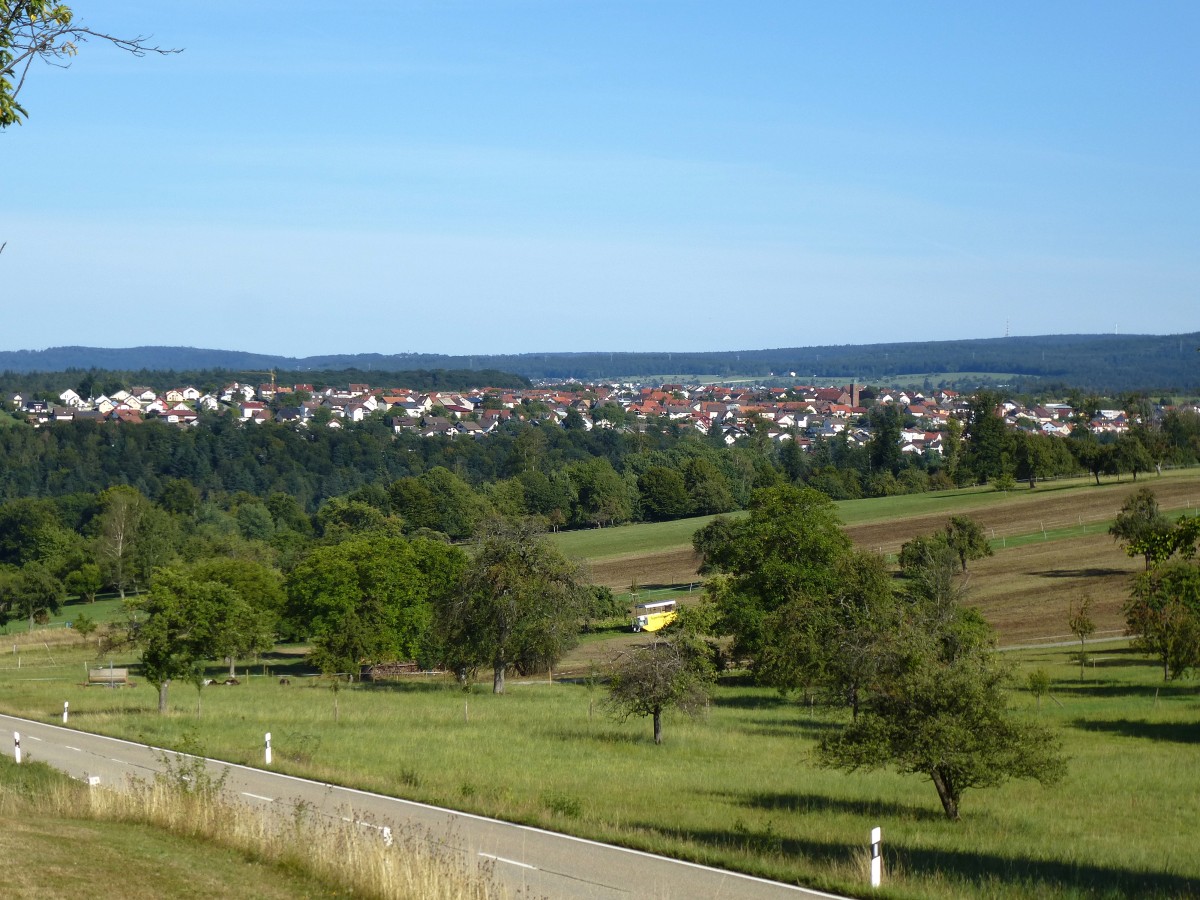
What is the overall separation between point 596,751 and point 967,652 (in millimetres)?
10172

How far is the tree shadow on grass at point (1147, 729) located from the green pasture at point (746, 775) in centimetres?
11

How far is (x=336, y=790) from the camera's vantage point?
21.6 m

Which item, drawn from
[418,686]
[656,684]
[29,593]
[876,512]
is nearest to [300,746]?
[656,684]

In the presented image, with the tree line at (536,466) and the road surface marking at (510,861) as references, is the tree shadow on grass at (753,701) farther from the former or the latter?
the tree line at (536,466)

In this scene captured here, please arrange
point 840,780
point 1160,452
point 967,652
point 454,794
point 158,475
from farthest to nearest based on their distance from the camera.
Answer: point 158,475 → point 1160,452 → point 840,780 → point 967,652 → point 454,794

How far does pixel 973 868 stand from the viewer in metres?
16.3

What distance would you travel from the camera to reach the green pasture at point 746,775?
1659 centimetres

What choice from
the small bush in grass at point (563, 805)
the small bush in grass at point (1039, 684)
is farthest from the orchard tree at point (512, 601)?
the small bush in grass at point (563, 805)

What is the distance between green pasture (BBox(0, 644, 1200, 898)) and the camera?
16594 millimetres

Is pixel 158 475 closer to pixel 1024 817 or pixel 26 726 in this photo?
pixel 26 726

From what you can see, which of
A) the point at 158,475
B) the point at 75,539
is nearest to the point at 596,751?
the point at 75,539

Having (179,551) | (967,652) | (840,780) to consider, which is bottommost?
(179,551)

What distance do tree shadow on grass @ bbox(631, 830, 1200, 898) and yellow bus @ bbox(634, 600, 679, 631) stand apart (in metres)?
51.3

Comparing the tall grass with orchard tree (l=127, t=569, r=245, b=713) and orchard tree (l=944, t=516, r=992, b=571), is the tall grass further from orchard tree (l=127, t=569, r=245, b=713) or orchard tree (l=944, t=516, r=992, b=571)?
orchard tree (l=944, t=516, r=992, b=571)
